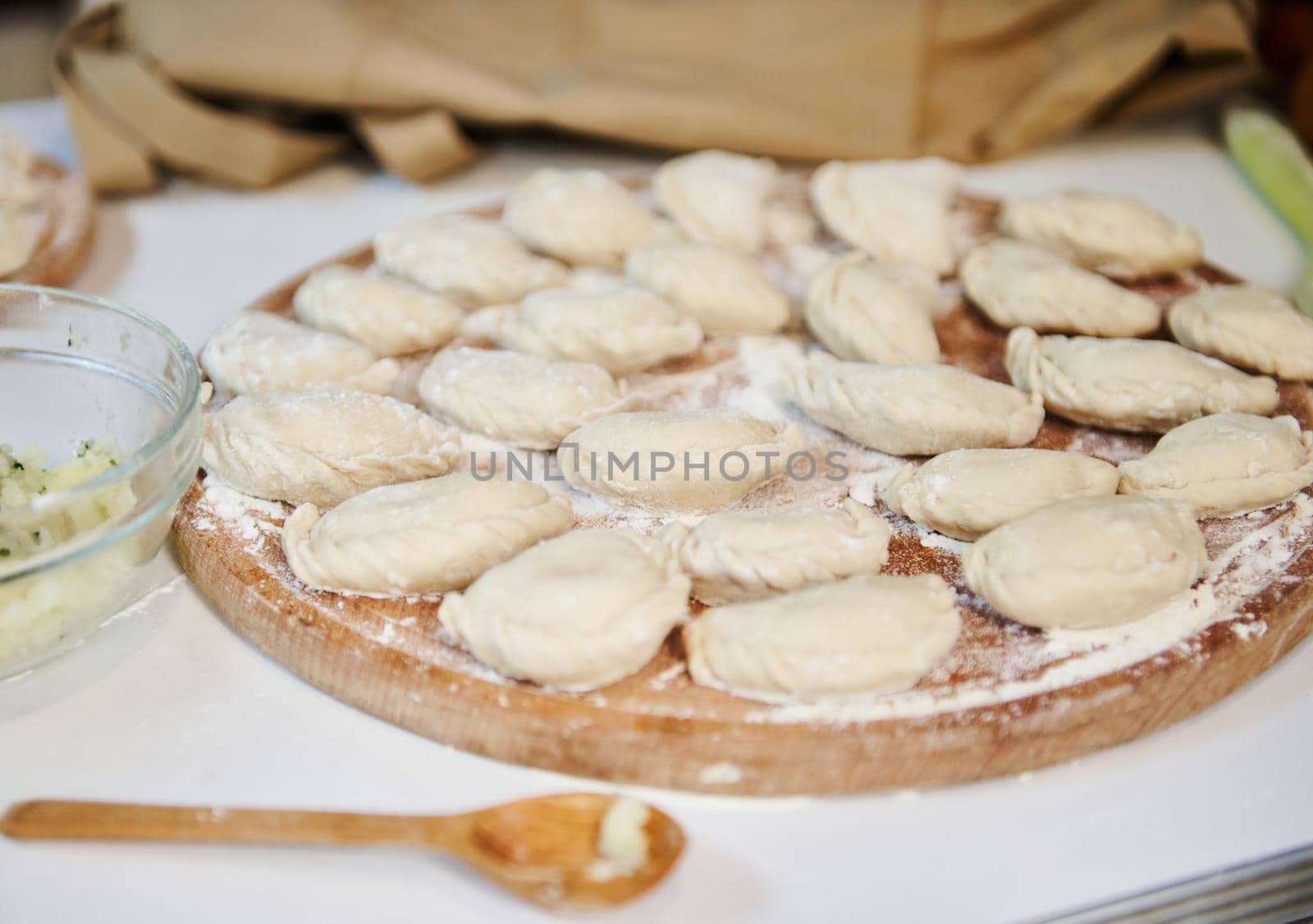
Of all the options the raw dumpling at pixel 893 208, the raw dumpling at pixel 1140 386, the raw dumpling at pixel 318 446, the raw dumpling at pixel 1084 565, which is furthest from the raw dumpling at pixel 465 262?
the raw dumpling at pixel 1084 565

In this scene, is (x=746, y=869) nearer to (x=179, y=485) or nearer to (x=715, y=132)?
(x=179, y=485)

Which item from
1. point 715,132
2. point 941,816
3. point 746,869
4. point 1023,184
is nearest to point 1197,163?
point 1023,184

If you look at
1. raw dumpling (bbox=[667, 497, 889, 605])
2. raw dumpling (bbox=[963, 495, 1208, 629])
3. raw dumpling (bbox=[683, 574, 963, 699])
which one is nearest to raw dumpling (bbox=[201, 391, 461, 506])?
raw dumpling (bbox=[667, 497, 889, 605])

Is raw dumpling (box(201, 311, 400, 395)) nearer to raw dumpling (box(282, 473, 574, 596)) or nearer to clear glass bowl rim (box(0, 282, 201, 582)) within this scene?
clear glass bowl rim (box(0, 282, 201, 582))

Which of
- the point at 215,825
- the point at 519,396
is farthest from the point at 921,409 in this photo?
the point at 215,825

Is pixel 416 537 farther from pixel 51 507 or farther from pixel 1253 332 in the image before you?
pixel 1253 332
